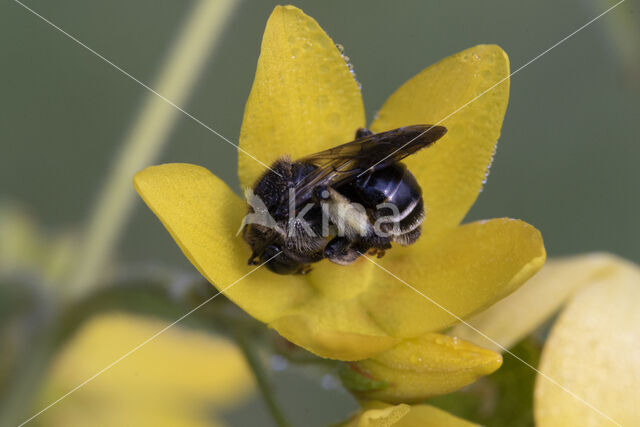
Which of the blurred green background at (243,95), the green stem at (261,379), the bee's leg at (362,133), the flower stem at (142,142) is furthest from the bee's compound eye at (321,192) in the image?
the blurred green background at (243,95)

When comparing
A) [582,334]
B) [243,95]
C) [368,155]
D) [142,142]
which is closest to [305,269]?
[368,155]

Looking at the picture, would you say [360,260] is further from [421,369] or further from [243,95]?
[243,95]

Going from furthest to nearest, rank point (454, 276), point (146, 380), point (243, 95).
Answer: point (243, 95) < point (146, 380) < point (454, 276)

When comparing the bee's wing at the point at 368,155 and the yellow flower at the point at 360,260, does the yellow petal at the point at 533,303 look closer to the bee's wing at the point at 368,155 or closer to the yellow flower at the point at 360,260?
the yellow flower at the point at 360,260

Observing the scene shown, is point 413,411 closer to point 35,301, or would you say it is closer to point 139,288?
point 139,288

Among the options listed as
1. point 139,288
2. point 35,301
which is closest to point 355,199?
point 139,288

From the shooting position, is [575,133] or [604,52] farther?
[575,133]
